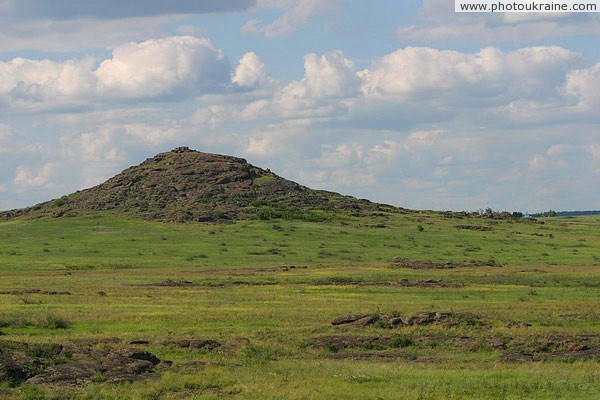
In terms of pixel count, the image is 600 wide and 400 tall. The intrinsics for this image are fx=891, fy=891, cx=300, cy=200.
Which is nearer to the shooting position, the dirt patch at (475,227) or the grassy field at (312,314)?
the grassy field at (312,314)

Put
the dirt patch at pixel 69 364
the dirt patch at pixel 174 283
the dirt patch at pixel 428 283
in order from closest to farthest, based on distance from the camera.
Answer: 1. the dirt patch at pixel 69 364
2. the dirt patch at pixel 428 283
3. the dirt patch at pixel 174 283

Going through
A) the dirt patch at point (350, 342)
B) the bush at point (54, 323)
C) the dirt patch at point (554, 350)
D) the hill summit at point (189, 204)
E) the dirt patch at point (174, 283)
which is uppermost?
the hill summit at point (189, 204)

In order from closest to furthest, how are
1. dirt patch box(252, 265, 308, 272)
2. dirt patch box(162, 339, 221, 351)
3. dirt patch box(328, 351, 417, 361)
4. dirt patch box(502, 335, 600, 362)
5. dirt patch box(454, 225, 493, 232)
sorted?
dirt patch box(502, 335, 600, 362) < dirt patch box(328, 351, 417, 361) < dirt patch box(162, 339, 221, 351) < dirt patch box(252, 265, 308, 272) < dirt patch box(454, 225, 493, 232)

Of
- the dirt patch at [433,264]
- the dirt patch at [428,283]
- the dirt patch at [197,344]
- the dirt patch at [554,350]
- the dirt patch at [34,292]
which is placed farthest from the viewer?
the dirt patch at [433,264]

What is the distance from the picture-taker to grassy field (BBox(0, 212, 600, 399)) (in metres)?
33.3

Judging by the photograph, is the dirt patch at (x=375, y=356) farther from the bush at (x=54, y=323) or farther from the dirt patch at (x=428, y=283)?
the dirt patch at (x=428, y=283)

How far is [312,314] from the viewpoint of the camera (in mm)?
55594

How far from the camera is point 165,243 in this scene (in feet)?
460

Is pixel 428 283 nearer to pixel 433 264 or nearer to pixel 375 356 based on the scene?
pixel 433 264

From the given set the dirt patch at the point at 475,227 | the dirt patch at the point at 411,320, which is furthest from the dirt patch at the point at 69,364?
the dirt patch at the point at 475,227

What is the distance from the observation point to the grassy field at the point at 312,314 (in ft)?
109

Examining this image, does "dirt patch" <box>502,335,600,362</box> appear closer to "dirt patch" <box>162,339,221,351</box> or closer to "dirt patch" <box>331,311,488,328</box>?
"dirt patch" <box>331,311,488,328</box>

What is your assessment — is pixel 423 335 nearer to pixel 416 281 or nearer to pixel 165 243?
pixel 416 281

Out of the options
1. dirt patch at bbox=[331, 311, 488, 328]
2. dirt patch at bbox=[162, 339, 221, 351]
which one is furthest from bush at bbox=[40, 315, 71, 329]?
dirt patch at bbox=[331, 311, 488, 328]
